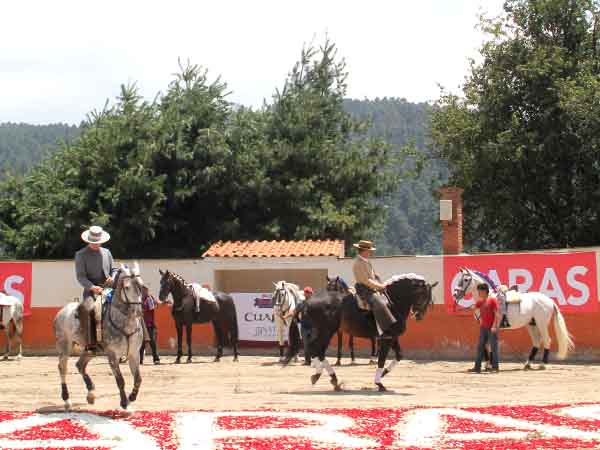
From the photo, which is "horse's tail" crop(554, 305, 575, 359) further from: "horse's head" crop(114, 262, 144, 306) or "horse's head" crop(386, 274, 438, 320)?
"horse's head" crop(114, 262, 144, 306)

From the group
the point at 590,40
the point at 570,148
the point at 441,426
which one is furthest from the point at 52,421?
the point at 590,40

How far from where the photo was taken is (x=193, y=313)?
2514cm

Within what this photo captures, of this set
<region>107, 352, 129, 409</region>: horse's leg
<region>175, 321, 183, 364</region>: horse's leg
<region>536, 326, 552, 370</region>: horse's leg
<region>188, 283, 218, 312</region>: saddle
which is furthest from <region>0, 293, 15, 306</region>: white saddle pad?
<region>536, 326, 552, 370</region>: horse's leg

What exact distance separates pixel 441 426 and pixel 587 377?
9.17m

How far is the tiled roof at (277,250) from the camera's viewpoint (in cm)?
2819

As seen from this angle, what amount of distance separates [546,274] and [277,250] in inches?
333

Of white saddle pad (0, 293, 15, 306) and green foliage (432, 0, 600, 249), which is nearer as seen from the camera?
white saddle pad (0, 293, 15, 306)

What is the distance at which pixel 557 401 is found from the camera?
1415 centimetres

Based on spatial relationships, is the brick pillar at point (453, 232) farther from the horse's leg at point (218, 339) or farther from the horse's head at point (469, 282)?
the horse's leg at point (218, 339)

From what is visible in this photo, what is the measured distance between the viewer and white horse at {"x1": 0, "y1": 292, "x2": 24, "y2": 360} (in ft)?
85.8

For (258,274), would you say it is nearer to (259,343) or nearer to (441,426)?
(259,343)

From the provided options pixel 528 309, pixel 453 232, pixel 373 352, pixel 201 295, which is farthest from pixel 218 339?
pixel 528 309

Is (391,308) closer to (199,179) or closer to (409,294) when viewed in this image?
(409,294)

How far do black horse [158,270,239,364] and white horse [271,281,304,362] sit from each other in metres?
1.26
